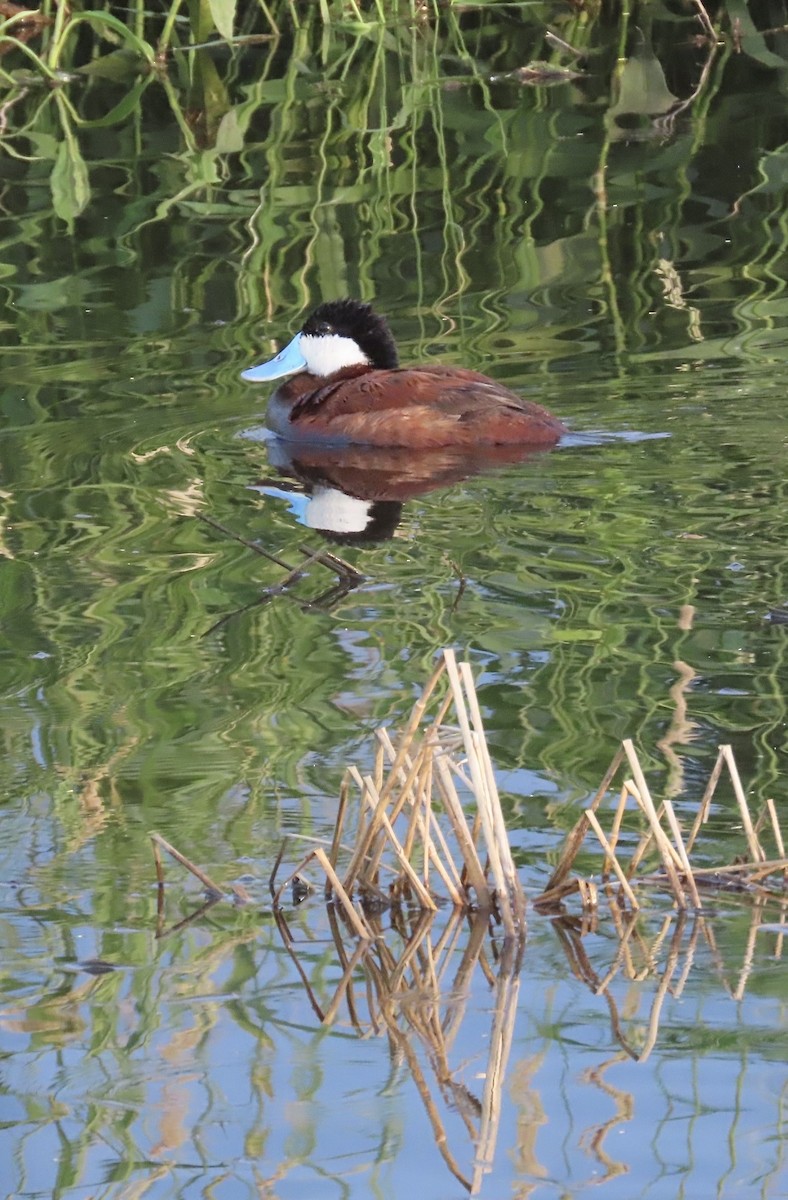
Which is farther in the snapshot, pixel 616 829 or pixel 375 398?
pixel 375 398

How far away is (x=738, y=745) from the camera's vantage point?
533cm

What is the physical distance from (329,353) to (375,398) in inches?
34.2

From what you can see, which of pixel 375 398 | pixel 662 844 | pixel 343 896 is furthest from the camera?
pixel 375 398

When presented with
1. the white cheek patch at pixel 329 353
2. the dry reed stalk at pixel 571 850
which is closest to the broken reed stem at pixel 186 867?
the dry reed stalk at pixel 571 850

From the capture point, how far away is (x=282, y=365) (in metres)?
9.93

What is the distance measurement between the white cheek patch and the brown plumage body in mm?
276

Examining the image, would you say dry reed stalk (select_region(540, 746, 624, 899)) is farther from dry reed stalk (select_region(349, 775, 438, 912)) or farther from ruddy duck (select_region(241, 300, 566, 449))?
ruddy duck (select_region(241, 300, 566, 449))

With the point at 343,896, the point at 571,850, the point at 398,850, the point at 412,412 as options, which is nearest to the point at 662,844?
the point at 571,850

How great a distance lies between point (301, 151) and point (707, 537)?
890 cm

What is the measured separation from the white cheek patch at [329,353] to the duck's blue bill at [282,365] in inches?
1.3

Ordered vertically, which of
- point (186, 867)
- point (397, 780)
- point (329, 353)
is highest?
point (397, 780)

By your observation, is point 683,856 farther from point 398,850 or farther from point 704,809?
point 398,850

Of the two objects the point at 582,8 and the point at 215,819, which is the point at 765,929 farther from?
the point at 582,8

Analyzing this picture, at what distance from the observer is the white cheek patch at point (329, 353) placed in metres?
9.80
